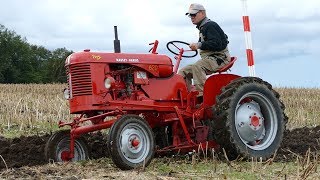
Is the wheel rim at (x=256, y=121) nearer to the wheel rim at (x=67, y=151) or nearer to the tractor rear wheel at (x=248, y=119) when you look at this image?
the tractor rear wheel at (x=248, y=119)

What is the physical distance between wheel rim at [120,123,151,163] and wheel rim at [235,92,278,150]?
1424mm

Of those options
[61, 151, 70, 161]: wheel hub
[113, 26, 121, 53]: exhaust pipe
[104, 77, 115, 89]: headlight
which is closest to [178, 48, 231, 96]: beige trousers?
[113, 26, 121, 53]: exhaust pipe

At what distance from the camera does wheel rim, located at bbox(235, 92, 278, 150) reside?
8320 millimetres

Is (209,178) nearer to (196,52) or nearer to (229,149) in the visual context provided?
(229,149)

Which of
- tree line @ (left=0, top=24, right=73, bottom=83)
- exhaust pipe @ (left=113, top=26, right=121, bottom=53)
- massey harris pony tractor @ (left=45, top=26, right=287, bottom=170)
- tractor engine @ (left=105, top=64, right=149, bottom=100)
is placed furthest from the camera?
tree line @ (left=0, top=24, right=73, bottom=83)

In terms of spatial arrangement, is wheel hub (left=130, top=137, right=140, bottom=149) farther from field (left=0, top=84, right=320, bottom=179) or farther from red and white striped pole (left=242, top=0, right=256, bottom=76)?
red and white striped pole (left=242, top=0, right=256, bottom=76)

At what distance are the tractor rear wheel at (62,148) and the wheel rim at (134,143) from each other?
111 cm

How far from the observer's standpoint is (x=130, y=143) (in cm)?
724

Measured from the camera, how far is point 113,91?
778 centimetres

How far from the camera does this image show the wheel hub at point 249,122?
27.3 feet

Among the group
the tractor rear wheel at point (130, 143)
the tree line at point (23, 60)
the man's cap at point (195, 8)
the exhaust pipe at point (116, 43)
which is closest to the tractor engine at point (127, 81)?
the exhaust pipe at point (116, 43)

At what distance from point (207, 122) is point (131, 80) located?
1193mm

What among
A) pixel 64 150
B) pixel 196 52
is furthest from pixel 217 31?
pixel 64 150

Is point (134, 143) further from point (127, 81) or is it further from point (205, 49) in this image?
point (205, 49)
